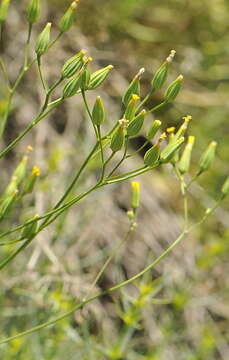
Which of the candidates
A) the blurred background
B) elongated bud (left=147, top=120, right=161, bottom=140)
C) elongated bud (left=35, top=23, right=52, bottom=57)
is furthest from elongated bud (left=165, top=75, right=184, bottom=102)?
the blurred background

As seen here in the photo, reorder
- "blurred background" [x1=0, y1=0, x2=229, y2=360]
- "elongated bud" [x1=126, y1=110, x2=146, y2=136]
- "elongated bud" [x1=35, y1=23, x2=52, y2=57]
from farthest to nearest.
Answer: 1. "blurred background" [x1=0, y1=0, x2=229, y2=360]
2. "elongated bud" [x1=35, y1=23, x2=52, y2=57]
3. "elongated bud" [x1=126, y1=110, x2=146, y2=136]

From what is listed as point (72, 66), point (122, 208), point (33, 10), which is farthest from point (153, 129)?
point (122, 208)

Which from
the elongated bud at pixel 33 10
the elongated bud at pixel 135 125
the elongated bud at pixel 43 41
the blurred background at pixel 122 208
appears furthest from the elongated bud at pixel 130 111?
the blurred background at pixel 122 208

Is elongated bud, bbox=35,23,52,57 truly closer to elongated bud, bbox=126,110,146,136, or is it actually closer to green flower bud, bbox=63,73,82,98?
green flower bud, bbox=63,73,82,98

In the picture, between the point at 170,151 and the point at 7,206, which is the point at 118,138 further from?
the point at 7,206

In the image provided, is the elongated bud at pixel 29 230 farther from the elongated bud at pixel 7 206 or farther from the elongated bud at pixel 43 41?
the elongated bud at pixel 43 41
